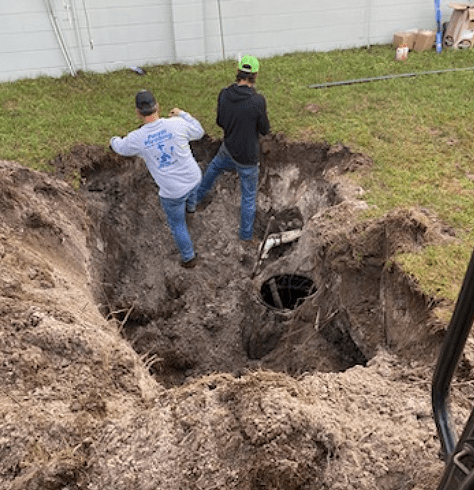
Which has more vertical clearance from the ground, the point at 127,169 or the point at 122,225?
the point at 127,169

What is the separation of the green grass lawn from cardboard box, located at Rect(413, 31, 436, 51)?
0.16 meters

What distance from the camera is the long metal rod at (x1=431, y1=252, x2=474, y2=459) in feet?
5.78

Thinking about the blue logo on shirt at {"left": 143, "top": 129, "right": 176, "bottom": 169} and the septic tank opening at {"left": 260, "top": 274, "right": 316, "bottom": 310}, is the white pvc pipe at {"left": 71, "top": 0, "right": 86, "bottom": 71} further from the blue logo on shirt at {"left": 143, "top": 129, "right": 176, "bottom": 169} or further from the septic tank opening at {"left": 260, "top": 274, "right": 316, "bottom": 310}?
the septic tank opening at {"left": 260, "top": 274, "right": 316, "bottom": 310}

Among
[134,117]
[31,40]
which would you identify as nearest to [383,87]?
[134,117]

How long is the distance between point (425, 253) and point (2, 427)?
3.77 meters

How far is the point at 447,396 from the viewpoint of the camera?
6.81 ft

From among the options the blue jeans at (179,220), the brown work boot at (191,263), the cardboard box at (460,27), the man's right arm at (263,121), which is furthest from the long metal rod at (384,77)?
the brown work boot at (191,263)

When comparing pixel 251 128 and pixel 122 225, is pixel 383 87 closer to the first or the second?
pixel 251 128

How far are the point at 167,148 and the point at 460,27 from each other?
7036 millimetres

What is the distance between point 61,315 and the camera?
3904mm

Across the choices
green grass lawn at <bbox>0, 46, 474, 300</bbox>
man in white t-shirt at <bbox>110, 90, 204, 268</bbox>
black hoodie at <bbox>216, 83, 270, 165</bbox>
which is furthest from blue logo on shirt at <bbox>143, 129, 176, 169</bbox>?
green grass lawn at <bbox>0, 46, 474, 300</bbox>

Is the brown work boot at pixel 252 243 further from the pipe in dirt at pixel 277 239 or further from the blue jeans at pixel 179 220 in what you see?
the blue jeans at pixel 179 220

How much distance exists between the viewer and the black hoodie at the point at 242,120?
5410mm

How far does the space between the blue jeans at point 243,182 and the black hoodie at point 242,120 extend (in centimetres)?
12
